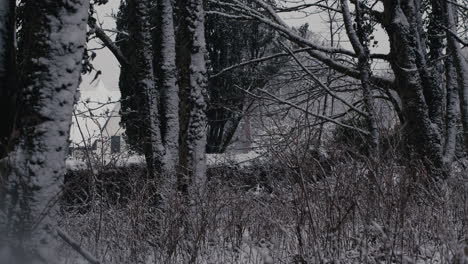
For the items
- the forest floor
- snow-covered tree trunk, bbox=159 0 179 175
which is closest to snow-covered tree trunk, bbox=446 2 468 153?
the forest floor

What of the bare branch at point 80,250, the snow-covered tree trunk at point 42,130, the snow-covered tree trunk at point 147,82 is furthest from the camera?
the snow-covered tree trunk at point 147,82

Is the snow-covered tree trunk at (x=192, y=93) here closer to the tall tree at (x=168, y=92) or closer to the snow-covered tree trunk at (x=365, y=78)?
the tall tree at (x=168, y=92)

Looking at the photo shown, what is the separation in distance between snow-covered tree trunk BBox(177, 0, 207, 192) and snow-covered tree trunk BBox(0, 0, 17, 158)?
249 cm

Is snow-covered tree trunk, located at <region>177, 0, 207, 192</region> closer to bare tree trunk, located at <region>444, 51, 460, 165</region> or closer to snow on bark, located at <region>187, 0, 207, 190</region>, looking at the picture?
snow on bark, located at <region>187, 0, 207, 190</region>

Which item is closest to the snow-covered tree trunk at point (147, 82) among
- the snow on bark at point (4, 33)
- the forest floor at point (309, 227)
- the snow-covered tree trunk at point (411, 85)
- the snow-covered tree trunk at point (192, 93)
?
the snow-covered tree trunk at point (192, 93)

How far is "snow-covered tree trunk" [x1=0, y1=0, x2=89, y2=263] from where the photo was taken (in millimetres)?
3094

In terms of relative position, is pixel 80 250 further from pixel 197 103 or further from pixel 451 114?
pixel 451 114

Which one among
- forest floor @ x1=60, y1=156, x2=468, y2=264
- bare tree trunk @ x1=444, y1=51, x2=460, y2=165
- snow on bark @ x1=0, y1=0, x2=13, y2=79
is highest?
snow on bark @ x1=0, y1=0, x2=13, y2=79

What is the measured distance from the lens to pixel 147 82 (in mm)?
7457

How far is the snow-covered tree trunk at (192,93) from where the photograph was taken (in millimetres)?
5898

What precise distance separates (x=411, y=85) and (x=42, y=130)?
471 cm

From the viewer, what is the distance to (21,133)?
→ 315 cm

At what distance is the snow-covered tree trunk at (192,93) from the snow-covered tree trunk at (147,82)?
1.32 metres

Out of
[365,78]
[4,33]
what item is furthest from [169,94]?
[4,33]
